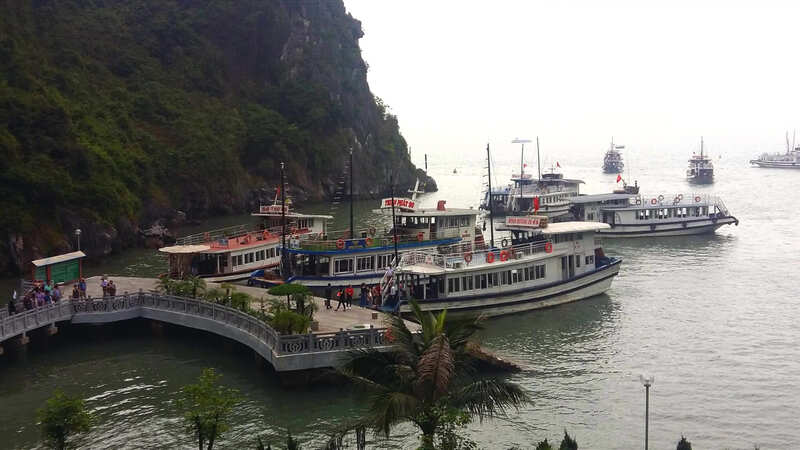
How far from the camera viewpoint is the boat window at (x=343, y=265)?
1572 inches

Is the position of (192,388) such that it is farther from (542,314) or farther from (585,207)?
(585,207)

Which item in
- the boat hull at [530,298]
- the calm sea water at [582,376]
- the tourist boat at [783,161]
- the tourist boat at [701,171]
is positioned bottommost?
the calm sea water at [582,376]

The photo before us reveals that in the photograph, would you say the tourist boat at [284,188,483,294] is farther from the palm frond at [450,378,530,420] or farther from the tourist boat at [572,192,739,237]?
the tourist boat at [572,192,739,237]

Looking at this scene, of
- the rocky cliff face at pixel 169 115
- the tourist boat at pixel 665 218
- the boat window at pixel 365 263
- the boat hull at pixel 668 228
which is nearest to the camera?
the boat window at pixel 365 263

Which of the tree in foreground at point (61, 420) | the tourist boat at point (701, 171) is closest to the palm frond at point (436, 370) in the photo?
the tree in foreground at point (61, 420)

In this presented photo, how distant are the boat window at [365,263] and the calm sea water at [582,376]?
7502 millimetres

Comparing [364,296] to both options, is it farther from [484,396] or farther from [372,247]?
[484,396]

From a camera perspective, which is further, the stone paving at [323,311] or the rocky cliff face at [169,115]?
the rocky cliff face at [169,115]

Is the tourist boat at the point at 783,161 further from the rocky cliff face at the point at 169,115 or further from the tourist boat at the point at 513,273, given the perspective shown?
the tourist boat at the point at 513,273

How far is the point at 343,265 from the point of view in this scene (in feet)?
132

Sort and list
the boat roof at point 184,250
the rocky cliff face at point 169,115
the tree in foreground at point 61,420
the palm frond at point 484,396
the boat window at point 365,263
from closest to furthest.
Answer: the palm frond at point 484,396
the tree in foreground at point 61,420
the boat window at point 365,263
the boat roof at point 184,250
the rocky cliff face at point 169,115

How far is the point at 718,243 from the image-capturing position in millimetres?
64812

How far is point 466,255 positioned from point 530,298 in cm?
439

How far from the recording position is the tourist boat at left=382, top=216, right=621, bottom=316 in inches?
1442
